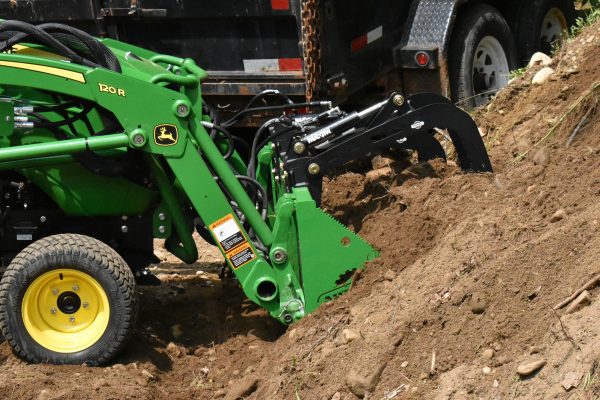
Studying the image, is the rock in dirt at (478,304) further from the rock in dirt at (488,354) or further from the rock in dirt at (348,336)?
the rock in dirt at (348,336)

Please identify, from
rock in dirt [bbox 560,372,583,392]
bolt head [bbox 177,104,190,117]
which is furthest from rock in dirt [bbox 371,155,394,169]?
rock in dirt [bbox 560,372,583,392]

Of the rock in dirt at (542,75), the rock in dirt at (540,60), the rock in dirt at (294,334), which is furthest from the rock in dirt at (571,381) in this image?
the rock in dirt at (540,60)

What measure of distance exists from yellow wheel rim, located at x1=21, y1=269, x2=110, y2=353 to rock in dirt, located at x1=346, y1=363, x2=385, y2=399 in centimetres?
152

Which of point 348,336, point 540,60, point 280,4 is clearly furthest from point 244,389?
point 540,60

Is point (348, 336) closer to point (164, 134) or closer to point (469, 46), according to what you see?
point (164, 134)

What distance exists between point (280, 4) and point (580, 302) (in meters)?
3.41

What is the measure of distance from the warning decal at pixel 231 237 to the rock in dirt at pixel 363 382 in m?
1.13

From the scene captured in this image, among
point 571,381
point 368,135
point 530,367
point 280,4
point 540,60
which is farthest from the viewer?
point 540,60

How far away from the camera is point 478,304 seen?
205 inches

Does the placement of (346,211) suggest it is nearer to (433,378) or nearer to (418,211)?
(418,211)

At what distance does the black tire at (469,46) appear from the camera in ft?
28.7

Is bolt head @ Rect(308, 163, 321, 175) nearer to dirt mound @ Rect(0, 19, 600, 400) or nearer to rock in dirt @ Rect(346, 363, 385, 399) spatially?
dirt mound @ Rect(0, 19, 600, 400)

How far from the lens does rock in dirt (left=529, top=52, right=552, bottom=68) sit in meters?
8.59

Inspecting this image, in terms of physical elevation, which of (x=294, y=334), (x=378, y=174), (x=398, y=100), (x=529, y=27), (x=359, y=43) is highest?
(x=359, y=43)
